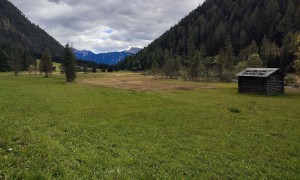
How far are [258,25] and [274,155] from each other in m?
195

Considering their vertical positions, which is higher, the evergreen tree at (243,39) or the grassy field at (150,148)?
the evergreen tree at (243,39)

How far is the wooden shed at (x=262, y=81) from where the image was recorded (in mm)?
51844

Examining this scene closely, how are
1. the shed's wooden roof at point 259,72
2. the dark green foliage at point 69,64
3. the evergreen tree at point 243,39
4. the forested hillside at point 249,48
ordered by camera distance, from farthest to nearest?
the evergreen tree at point 243,39
the forested hillside at point 249,48
the dark green foliage at point 69,64
the shed's wooden roof at point 259,72

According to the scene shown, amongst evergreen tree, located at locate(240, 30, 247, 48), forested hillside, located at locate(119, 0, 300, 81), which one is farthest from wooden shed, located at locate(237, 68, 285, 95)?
evergreen tree, located at locate(240, 30, 247, 48)

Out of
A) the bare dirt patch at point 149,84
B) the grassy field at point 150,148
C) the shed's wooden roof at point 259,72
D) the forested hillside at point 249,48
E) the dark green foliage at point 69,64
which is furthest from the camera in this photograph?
the forested hillside at point 249,48

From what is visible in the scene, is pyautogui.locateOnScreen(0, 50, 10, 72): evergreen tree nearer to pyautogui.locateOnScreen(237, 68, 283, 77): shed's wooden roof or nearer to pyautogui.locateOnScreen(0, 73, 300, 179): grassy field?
pyautogui.locateOnScreen(237, 68, 283, 77): shed's wooden roof

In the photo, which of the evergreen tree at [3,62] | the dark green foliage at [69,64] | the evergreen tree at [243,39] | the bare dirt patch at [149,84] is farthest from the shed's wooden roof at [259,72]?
the evergreen tree at [3,62]

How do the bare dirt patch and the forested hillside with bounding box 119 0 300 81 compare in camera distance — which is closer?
the bare dirt patch

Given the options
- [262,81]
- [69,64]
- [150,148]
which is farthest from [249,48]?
[150,148]

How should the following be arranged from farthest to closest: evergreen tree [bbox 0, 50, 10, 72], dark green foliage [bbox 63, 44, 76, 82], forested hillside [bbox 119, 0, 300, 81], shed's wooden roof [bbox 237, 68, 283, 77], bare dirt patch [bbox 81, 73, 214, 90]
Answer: evergreen tree [bbox 0, 50, 10, 72] < forested hillside [bbox 119, 0, 300, 81] < dark green foliage [bbox 63, 44, 76, 82] < bare dirt patch [bbox 81, 73, 214, 90] < shed's wooden roof [bbox 237, 68, 283, 77]

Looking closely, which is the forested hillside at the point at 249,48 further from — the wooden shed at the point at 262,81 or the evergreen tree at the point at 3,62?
the evergreen tree at the point at 3,62

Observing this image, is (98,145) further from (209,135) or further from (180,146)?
(209,135)

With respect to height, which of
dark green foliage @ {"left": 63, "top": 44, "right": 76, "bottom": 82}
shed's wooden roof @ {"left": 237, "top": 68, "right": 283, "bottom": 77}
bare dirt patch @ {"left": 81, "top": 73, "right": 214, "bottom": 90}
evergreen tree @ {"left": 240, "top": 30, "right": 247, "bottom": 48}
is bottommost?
bare dirt patch @ {"left": 81, "top": 73, "right": 214, "bottom": 90}

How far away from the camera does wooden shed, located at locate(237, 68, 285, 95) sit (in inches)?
2041
